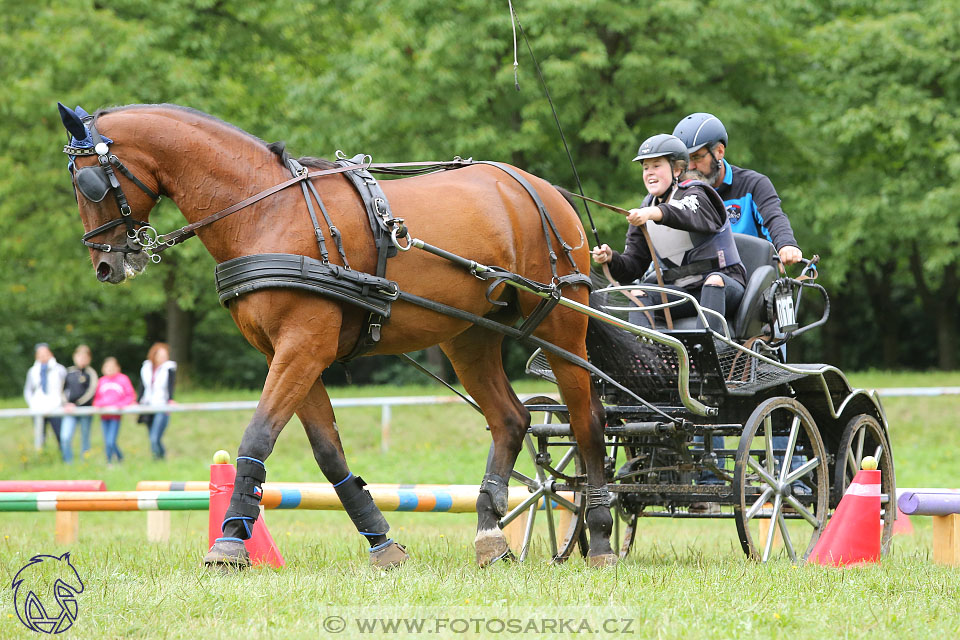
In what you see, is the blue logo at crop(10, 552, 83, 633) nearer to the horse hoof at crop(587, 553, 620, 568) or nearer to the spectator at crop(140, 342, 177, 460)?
the horse hoof at crop(587, 553, 620, 568)

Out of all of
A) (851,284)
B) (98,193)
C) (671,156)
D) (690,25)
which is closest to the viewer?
(98,193)

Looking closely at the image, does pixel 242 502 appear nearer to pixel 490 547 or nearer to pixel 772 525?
pixel 490 547

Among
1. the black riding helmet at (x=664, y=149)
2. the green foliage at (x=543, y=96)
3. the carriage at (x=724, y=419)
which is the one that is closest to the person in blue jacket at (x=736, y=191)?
the carriage at (x=724, y=419)

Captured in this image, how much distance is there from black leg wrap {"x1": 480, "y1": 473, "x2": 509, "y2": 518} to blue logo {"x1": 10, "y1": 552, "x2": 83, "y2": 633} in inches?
81.4

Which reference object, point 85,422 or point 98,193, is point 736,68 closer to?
point 85,422

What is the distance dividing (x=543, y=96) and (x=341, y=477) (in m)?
13.0

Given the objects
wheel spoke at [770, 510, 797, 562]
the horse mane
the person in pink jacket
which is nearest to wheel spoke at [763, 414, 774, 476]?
wheel spoke at [770, 510, 797, 562]

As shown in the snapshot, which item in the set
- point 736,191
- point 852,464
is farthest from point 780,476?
point 736,191

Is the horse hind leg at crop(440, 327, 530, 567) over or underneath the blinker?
underneath

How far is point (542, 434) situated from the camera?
21.5 feet

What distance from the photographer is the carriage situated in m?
6.06

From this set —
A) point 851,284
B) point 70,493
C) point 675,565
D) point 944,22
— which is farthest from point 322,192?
point 851,284

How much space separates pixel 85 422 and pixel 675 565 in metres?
11.3

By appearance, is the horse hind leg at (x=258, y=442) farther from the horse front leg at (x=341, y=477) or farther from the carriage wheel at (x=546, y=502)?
the carriage wheel at (x=546, y=502)
